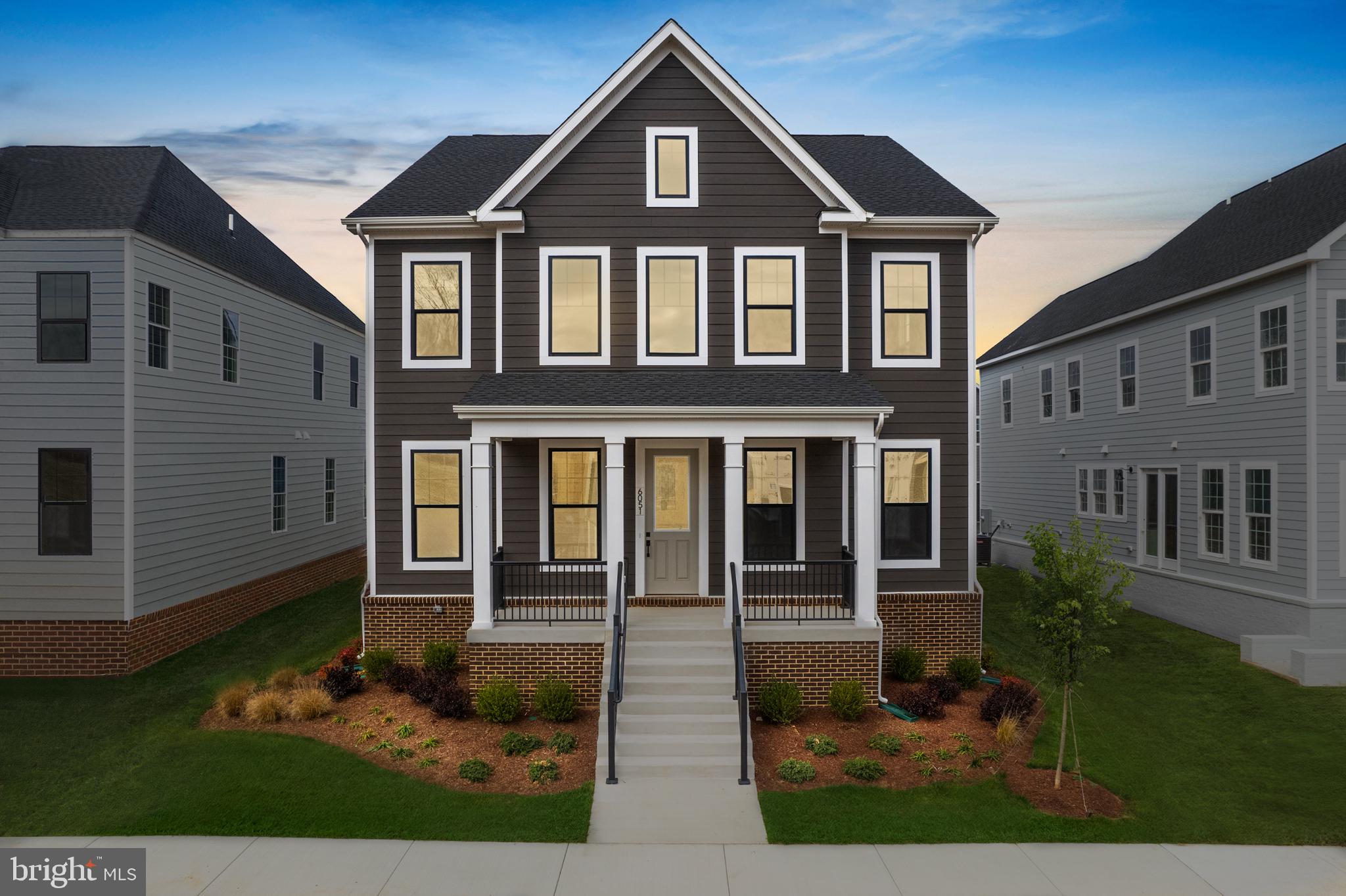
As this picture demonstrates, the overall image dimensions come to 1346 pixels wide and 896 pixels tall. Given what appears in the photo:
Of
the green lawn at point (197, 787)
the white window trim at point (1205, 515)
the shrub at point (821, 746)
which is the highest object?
the white window trim at point (1205, 515)

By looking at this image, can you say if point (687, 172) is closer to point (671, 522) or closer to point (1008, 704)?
point (671, 522)

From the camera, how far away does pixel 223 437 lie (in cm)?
1620

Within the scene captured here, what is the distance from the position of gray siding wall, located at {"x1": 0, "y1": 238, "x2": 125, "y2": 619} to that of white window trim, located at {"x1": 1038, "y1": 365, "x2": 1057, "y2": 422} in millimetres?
24046

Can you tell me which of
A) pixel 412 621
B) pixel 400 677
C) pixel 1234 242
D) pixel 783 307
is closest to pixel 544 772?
pixel 400 677

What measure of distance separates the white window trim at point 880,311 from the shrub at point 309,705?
34.9 ft

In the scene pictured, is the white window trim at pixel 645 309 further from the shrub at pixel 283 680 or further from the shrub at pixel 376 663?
the shrub at pixel 283 680

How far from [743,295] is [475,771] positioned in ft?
28.4

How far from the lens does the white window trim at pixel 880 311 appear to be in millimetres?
13398

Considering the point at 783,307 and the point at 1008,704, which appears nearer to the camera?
the point at 1008,704

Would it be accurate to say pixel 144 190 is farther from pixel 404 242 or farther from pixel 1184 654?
pixel 1184 654

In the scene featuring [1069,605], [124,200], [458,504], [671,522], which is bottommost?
[1069,605]

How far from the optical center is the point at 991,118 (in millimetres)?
21172

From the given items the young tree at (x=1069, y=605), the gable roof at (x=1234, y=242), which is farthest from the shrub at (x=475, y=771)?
the gable roof at (x=1234, y=242)

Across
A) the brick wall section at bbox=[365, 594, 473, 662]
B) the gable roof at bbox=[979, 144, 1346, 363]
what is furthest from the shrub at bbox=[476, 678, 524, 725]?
the gable roof at bbox=[979, 144, 1346, 363]
